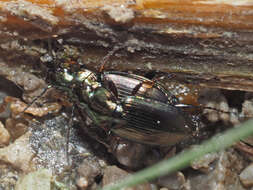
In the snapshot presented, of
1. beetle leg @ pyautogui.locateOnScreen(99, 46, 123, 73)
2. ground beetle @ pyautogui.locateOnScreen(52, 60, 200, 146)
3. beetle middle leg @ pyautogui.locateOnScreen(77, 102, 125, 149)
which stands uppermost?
beetle leg @ pyautogui.locateOnScreen(99, 46, 123, 73)

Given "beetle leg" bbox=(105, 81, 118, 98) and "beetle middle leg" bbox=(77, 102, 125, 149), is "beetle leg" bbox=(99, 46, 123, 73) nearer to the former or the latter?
"beetle leg" bbox=(105, 81, 118, 98)

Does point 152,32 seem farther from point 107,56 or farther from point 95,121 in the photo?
point 95,121

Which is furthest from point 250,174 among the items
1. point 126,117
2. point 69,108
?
point 69,108

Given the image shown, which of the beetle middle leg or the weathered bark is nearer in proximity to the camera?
the weathered bark

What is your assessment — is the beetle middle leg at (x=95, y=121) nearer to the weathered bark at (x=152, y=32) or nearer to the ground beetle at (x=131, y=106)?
the ground beetle at (x=131, y=106)

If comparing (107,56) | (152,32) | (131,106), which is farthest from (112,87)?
(152,32)

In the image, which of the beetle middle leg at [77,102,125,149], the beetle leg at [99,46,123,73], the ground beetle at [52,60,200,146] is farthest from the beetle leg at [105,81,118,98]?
the beetle middle leg at [77,102,125,149]

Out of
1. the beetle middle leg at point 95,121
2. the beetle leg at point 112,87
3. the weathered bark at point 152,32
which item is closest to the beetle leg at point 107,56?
the weathered bark at point 152,32

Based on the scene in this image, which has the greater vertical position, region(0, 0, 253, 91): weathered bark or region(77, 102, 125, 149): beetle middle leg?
region(0, 0, 253, 91): weathered bark

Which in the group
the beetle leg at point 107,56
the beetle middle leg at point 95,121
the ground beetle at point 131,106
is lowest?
the beetle middle leg at point 95,121

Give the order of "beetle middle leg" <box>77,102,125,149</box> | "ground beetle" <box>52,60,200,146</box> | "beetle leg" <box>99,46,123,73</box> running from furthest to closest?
1. "beetle middle leg" <box>77,102,125,149</box>
2. "ground beetle" <box>52,60,200,146</box>
3. "beetle leg" <box>99,46,123,73</box>

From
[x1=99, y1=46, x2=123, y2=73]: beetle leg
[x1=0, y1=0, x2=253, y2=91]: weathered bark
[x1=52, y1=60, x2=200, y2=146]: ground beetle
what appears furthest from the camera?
[x1=52, y1=60, x2=200, y2=146]: ground beetle

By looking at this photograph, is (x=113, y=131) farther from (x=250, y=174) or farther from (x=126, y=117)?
(x=250, y=174)
